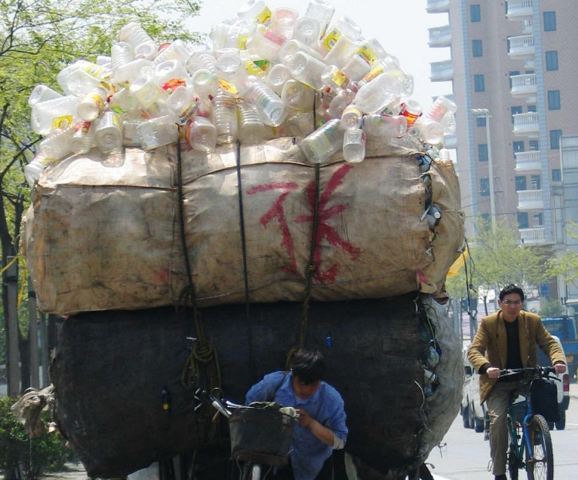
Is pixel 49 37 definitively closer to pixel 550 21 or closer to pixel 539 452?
pixel 539 452

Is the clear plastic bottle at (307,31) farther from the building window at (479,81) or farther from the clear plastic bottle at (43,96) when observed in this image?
the building window at (479,81)

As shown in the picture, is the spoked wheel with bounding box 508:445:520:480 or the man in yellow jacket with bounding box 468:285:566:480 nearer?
the man in yellow jacket with bounding box 468:285:566:480

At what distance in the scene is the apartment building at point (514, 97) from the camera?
10175cm

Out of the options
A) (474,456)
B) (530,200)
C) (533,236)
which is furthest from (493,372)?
(530,200)

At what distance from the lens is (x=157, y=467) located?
6.76m

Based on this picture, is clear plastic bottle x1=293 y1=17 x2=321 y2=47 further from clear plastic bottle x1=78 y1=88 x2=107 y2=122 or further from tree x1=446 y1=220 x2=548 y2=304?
tree x1=446 y1=220 x2=548 y2=304

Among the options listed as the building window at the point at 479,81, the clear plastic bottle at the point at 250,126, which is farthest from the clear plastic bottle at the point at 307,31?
the building window at the point at 479,81

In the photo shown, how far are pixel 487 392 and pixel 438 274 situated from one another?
4616 mm

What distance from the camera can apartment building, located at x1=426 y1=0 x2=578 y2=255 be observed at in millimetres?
101750

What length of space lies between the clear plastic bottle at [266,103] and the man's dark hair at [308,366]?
45.7 inches

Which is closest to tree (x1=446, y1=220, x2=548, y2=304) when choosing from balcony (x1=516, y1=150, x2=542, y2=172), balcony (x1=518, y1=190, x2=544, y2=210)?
balcony (x1=518, y1=190, x2=544, y2=210)

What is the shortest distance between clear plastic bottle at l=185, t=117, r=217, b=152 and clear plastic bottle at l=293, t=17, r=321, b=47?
686mm

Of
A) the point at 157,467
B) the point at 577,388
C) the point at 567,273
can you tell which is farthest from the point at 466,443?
the point at 567,273

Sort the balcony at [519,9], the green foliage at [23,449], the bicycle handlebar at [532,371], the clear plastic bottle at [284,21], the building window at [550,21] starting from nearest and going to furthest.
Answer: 1. the clear plastic bottle at [284,21]
2. the bicycle handlebar at [532,371]
3. the green foliage at [23,449]
4. the building window at [550,21]
5. the balcony at [519,9]
